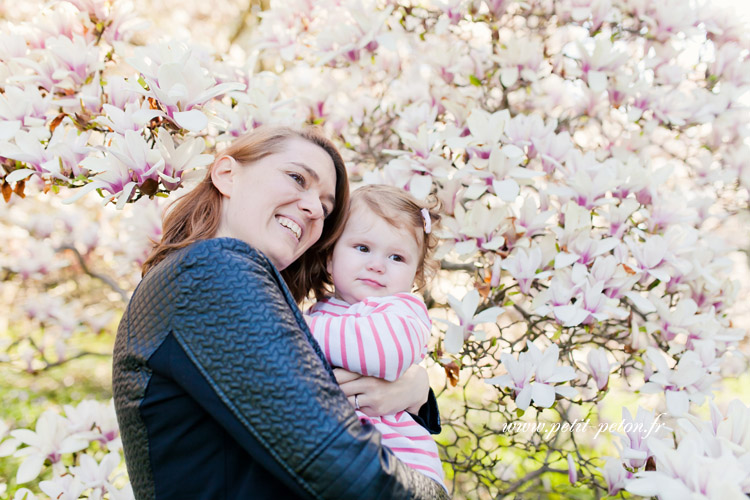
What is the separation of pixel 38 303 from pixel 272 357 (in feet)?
9.15

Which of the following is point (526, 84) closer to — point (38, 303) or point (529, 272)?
point (529, 272)

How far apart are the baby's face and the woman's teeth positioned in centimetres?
26

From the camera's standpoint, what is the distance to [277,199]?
1.47 m

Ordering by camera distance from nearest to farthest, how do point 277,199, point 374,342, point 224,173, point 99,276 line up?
point 374,342 → point 277,199 → point 224,173 → point 99,276

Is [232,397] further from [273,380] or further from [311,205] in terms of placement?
[311,205]

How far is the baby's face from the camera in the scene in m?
1.71

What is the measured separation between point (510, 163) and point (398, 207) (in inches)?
14.9

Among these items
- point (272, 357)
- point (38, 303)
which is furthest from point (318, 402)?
point (38, 303)

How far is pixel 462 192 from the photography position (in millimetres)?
1954

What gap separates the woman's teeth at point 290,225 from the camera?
1498 millimetres

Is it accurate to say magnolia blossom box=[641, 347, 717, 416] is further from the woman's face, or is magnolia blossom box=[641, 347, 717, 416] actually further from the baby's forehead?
the woman's face

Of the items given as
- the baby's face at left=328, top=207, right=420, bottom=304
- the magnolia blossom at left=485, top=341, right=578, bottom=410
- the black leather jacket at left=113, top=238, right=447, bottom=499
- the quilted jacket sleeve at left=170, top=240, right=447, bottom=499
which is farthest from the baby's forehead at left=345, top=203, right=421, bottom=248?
the quilted jacket sleeve at left=170, top=240, right=447, bottom=499

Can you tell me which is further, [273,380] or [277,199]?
[277,199]

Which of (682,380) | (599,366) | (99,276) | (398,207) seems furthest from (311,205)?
(99,276)
